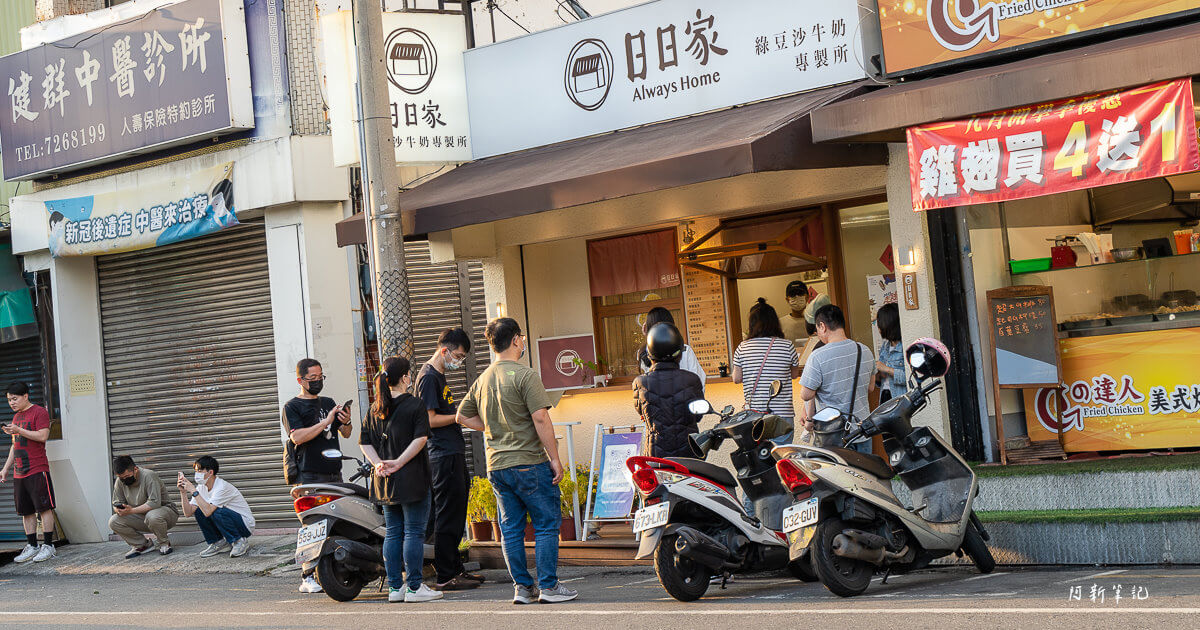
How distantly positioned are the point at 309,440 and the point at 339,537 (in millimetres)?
1132

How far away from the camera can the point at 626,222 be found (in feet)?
41.8

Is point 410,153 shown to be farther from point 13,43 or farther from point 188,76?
point 13,43

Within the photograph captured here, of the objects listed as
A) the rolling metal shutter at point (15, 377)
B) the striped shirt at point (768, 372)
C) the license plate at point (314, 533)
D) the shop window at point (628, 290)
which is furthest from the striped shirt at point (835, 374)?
the rolling metal shutter at point (15, 377)

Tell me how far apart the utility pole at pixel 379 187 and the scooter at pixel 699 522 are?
12.0ft

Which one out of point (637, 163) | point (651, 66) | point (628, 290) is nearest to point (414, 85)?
point (651, 66)

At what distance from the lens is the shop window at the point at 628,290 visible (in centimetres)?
1325

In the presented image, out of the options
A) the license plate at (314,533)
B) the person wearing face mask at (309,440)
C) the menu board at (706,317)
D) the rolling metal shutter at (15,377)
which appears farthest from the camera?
the rolling metal shutter at (15,377)

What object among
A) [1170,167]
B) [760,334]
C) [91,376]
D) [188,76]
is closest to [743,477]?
[760,334]

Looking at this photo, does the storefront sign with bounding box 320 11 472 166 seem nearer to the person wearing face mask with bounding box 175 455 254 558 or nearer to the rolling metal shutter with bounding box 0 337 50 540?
the person wearing face mask with bounding box 175 455 254 558

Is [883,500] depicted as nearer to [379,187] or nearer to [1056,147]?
[1056,147]

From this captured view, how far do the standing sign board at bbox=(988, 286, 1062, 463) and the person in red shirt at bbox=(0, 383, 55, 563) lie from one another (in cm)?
1063

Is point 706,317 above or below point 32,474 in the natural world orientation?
above

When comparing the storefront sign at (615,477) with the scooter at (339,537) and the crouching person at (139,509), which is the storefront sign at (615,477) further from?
the crouching person at (139,509)

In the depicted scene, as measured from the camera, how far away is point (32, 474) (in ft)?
49.2
